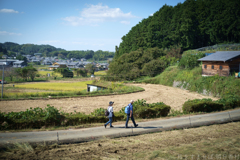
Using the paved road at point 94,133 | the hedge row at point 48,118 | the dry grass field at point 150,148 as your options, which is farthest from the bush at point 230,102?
the hedge row at point 48,118

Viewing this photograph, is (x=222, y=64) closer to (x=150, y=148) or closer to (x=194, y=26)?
(x=150, y=148)

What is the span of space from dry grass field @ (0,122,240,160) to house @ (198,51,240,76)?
19.3 meters

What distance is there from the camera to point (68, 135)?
912 cm

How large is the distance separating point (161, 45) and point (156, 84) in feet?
70.8

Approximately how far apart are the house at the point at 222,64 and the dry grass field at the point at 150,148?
63.4ft

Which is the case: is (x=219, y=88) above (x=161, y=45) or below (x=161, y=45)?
below

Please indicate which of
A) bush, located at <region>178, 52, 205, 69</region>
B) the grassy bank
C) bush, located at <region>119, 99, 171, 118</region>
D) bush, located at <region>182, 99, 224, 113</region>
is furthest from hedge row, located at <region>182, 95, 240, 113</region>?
bush, located at <region>178, 52, 205, 69</region>

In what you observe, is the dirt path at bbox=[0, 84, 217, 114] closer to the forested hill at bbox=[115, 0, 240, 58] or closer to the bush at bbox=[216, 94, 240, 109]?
the bush at bbox=[216, 94, 240, 109]

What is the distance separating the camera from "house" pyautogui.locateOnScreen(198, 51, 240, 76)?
1020 inches

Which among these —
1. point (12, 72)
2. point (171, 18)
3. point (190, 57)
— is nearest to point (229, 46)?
point (190, 57)

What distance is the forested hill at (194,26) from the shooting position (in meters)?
44.4

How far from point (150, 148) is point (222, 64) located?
24.0 metres

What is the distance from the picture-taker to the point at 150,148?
7922mm

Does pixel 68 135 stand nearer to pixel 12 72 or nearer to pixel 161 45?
pixel 12 72
